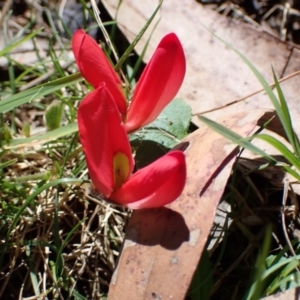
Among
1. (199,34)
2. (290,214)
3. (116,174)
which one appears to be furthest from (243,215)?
(199,34)

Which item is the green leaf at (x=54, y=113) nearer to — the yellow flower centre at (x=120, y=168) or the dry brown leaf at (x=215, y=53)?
the dry brown leaf at (x=215, y=53)

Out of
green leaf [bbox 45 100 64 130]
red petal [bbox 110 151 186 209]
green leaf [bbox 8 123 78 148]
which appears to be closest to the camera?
red petal [bbox 110 151 186 209]

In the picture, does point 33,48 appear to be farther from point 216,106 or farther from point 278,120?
point 278,120

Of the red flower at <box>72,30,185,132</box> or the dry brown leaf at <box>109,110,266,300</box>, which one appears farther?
the red flower at <box>72,30,185,132</box>

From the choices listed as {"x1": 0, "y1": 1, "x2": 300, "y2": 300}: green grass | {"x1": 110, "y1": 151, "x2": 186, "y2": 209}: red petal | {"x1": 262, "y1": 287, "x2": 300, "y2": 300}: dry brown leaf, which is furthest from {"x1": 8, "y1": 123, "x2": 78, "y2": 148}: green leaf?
{"x1": 262, "y1": 287, "x2": 300, "y2": 300}: dry brown leaf

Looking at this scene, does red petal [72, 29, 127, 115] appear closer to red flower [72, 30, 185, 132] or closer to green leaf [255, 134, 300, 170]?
red flower [72, 30, 185, 132]

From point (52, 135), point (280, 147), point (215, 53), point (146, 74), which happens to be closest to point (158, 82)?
point (146, 74)
